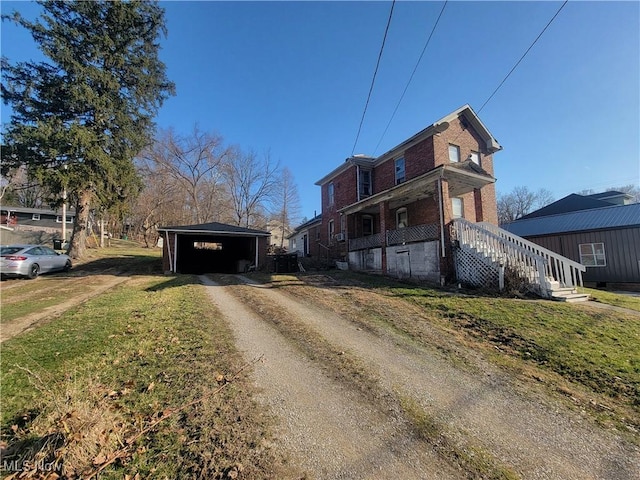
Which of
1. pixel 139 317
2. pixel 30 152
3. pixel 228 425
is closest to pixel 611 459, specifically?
pixel 228 425

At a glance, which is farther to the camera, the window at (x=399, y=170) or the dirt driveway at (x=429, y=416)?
the window at (x=399, y=170)

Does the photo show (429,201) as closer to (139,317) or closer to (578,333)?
(578,333)

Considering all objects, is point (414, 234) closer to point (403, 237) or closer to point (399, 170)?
point (403, 237)

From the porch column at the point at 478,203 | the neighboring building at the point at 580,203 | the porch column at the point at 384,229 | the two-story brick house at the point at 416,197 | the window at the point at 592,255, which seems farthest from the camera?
the neighboring building at the point at 580,203

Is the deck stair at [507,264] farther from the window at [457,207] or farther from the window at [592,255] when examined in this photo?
the window at [592,255]

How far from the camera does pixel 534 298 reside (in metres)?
8.73

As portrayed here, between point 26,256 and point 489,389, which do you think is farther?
point 26,256

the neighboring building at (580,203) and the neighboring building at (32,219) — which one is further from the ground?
the neighboring building at (32,219)

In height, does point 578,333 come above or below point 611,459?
above

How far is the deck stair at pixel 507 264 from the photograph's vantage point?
8922 mm

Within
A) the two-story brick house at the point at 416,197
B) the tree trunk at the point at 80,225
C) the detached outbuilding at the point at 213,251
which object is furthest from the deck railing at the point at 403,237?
the tree trunk at the point at 80,225

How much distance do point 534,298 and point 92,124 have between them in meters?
23.7

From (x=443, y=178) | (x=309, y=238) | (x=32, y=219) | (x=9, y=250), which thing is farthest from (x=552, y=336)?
(x=32, y=219)

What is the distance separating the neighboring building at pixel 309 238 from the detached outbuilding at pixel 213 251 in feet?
15.4
